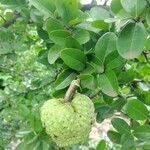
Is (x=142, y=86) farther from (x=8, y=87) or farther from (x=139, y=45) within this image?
(x=8, y=87)

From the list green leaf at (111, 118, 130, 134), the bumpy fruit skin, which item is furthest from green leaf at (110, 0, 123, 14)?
green leaf at (111, 118, 130, 134)

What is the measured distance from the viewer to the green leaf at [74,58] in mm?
1062

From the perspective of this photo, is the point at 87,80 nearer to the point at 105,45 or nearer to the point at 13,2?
the point at 105,45

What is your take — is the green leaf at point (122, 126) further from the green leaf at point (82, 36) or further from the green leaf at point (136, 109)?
the green leaf at point (82, 36)

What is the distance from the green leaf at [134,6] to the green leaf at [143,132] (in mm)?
349

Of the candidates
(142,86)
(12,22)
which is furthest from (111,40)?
(12,22)

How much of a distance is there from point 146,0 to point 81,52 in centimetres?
21

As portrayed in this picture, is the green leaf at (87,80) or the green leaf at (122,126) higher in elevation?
the green leaf at (87,80)

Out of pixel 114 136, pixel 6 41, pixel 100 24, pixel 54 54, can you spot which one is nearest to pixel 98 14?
pixel 100 24

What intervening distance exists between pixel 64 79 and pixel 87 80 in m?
0.06

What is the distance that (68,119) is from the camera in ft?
3.24

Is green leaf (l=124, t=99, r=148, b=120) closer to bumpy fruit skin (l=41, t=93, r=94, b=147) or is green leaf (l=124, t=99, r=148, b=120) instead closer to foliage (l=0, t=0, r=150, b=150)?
foliage (l=0, t=0, r=150, b=150)

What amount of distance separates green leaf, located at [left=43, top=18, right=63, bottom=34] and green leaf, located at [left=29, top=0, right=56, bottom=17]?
39mm

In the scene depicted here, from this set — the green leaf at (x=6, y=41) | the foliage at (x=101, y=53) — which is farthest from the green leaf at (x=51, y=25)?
the green leaf at (x=6, y=41)
